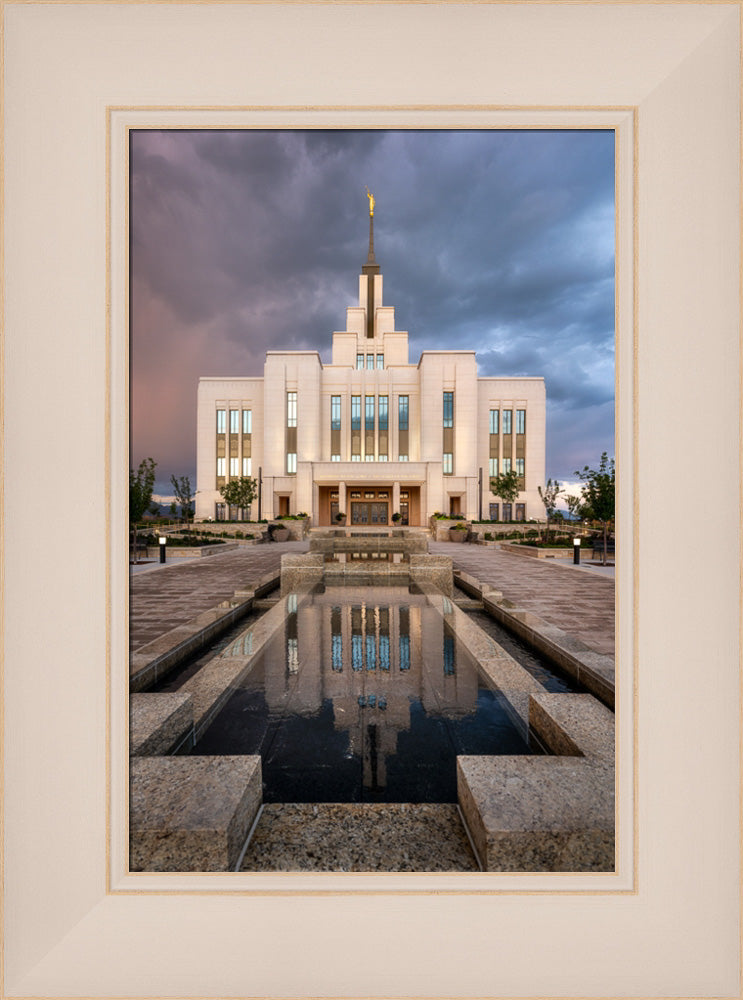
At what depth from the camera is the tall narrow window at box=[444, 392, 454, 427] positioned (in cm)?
3684

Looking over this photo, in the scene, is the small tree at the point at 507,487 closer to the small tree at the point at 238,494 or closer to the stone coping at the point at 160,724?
the small tree at the point at 238,494

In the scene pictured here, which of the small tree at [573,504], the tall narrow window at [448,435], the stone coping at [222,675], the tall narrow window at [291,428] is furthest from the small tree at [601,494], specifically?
the tall narrow window at [291,428]

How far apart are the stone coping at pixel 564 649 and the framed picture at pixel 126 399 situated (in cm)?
225

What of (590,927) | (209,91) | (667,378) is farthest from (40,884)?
(209,91)

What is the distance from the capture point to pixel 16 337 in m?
1.52

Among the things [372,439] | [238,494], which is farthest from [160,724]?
[372,439]

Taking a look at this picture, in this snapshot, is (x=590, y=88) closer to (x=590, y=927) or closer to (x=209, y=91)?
(x=209, y=91)

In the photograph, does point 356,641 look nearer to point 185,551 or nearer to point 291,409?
point 185,551

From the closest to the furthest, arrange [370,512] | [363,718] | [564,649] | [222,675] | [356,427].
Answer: [363,718], [222,675], [564,649], [370,512], [356,427]

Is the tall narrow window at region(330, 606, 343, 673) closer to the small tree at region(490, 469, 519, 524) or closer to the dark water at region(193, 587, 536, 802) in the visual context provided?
the dark water at region(193, 587, 536, 802)

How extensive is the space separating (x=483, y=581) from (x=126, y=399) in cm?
1015

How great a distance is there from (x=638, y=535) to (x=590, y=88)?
1.83 m

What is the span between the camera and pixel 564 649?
14.4 ft

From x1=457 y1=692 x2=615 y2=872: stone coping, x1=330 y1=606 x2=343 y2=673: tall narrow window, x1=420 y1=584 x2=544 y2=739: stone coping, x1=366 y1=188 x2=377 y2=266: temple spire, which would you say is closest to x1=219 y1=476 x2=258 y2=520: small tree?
x1=330 y1=606 x2=343 y2=673: tall narrow window
